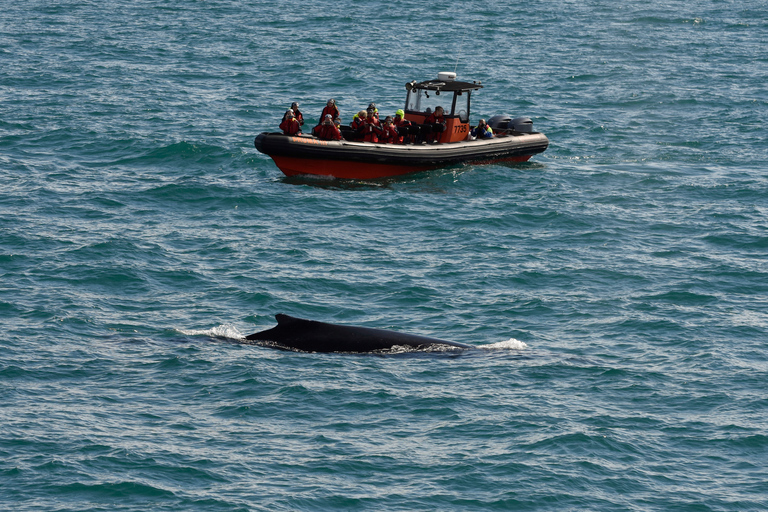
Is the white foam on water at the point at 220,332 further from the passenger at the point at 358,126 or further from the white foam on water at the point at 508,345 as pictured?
the passenger at the point at 358,126

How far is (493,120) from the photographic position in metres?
36.7

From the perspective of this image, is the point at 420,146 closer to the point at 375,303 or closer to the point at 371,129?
the point at 371,129

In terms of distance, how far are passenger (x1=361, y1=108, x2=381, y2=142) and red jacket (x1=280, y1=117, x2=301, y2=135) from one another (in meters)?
2.16

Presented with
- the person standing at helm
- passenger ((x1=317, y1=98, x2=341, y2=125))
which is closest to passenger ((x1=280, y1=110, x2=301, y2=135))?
passenger ((x1=317, y1=98, x2=341, y2=125))

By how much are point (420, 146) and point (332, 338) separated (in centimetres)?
1420

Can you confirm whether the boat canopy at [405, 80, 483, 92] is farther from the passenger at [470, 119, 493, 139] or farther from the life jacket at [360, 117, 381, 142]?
the life jacket at [360, 117, 381, 142]

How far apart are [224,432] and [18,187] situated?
16250mm

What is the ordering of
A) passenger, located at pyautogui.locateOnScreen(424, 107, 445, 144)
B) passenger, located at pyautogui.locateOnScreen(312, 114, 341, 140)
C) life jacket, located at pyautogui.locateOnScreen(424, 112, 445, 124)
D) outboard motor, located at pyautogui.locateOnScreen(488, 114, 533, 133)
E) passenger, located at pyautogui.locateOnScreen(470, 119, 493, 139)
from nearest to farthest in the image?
passenger, located at pyautogui.locateOnScreen(312, 114, 341, 140)
passenger, located at pyautogui.locateOnScreen(424, 107, 445, 144)
life jacket, located at pyautogui.locateOnScreen(424, 112, 445, 124)
passenger, located at pyautogui.locateOnScreen(470, 119, 493, 139)
outboard motor, located at pyautogui.locateOnScreen(488, 114, 533, 133)

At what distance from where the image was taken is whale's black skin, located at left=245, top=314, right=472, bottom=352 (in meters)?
19.1

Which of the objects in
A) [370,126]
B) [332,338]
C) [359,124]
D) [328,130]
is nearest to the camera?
[332,338]

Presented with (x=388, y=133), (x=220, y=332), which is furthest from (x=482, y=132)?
(x=220, y=332)

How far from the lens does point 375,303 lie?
22.1m

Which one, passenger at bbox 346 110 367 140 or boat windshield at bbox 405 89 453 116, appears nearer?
passenger at bbox 346 110 367 140

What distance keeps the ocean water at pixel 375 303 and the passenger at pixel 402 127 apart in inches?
72.9
